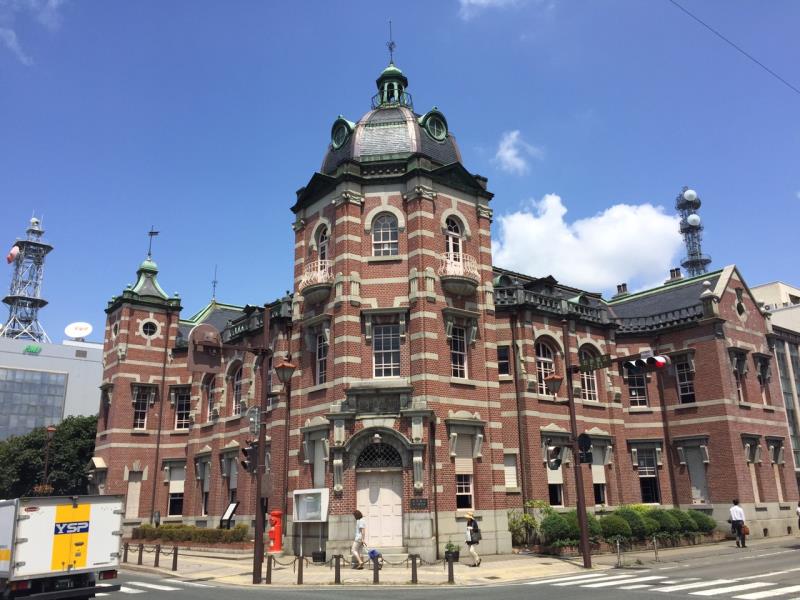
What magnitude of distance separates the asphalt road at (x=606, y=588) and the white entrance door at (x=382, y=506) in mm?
6275

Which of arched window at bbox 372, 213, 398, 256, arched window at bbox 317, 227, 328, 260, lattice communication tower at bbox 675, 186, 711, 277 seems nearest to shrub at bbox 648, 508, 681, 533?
arched window at bbox 372, 213, 398, 256

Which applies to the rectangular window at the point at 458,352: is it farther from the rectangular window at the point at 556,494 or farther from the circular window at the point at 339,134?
the circular window at the point at 339,134

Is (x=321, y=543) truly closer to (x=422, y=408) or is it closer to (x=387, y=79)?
(x=422, y=408)

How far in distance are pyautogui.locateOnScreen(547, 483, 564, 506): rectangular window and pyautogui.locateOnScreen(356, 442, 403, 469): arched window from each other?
29.5 feet

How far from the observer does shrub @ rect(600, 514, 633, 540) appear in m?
26.7

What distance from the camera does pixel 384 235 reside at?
28922mm

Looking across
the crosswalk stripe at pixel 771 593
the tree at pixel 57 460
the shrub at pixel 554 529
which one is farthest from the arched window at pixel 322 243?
the tree at pixel 57 460

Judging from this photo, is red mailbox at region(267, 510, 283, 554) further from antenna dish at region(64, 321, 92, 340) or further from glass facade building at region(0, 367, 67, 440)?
glass facade building at region(0, 367, 67, 440)

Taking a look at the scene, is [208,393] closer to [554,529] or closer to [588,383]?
[588,383]

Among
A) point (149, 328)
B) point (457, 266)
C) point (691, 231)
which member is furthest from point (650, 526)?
point (691, 231)

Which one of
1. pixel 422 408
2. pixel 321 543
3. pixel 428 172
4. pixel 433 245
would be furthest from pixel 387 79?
pixel 321 543

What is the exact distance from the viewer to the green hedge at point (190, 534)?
95.8 ft

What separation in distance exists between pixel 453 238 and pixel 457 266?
6.49ft

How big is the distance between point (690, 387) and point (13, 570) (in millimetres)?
31357
